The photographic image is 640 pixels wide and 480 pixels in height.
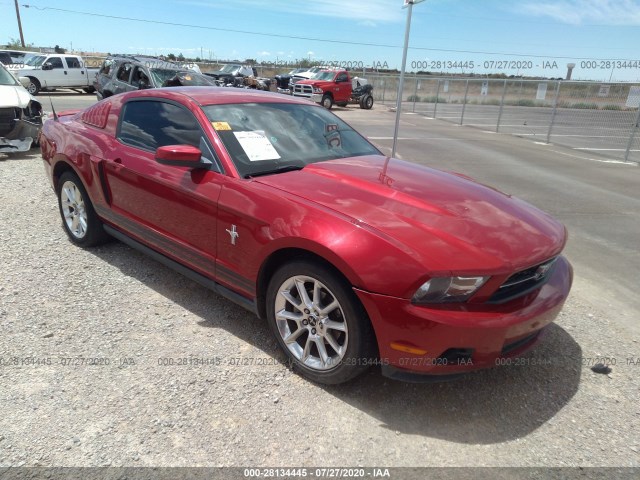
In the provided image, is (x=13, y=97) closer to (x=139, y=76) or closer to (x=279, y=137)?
(x=139, y=76)

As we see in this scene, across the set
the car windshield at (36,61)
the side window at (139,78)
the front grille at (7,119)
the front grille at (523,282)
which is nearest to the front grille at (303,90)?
the side window at (139,78)

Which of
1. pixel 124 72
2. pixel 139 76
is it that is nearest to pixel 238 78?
pixel 124 72

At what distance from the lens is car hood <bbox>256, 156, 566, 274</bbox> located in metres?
2.33

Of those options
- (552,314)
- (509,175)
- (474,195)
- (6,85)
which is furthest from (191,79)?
(552,314)

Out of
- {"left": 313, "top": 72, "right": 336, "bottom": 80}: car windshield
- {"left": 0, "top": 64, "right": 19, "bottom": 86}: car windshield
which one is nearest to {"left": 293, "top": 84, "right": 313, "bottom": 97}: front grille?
{"left": 313, "top": 72, "right": 336, "bottom": 80}: car windshield

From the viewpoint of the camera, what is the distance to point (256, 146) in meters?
3.21

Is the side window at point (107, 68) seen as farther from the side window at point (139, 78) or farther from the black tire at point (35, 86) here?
the black tire at point (35, 86)

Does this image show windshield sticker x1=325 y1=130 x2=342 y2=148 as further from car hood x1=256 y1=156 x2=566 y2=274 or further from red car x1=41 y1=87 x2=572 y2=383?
car hood x1=256 y1=156 x2=566 y2=274

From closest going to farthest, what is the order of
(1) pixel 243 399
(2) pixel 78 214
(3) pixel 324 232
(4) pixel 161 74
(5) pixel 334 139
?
(3) pixel 324 232, (1) pixel 243 399, (5) pixel 334 139, (2) pixel 78 214, (4) pixel 161 74

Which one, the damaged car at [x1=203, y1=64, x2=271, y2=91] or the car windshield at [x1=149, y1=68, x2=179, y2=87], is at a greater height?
the car windshield at [x1=149, y1=68, x2=179, y2=87]

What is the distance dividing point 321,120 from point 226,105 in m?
0.87

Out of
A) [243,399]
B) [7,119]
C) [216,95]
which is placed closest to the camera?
[243,399]

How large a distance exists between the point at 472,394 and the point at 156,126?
2996mm

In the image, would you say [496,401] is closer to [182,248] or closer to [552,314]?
[552,314]
